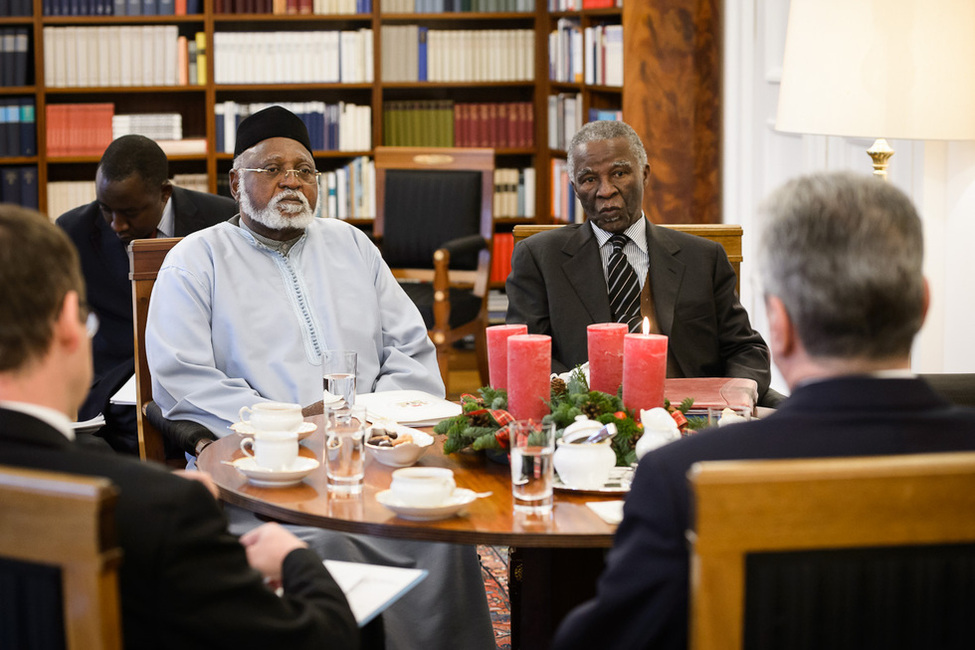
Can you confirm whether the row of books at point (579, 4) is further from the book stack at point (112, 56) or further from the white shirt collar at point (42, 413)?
the white shirt collar at point (42, 413)

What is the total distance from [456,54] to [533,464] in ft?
15.3

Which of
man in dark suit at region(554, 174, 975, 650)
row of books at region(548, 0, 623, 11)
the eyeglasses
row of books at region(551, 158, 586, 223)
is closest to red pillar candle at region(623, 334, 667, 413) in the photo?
man in dark suit at region(554, 174, 975, 650)

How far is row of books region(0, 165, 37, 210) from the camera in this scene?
577cm

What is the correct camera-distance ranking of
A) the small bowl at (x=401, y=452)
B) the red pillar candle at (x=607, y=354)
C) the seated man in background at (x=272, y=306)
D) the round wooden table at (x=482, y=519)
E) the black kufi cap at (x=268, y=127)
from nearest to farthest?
the round wooden table at (x=482, y=519) < the small bowl at (x=401, y=452) < the red pillar candle at (x=607, y=354) < the seated man in background at (x=272, y=306) < the black kufi cap at (x=268, y=127)

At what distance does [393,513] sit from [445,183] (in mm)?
3733

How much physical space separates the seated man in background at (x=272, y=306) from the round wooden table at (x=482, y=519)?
1.61 feet

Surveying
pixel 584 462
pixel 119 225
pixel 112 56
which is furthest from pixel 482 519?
pixel 112 56

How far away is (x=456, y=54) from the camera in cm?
602

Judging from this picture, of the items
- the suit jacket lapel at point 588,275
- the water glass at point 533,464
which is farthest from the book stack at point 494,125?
the water glass at point 533,464

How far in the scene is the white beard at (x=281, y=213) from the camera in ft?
9.39

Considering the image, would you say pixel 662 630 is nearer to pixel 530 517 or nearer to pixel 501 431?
pixel 530 517

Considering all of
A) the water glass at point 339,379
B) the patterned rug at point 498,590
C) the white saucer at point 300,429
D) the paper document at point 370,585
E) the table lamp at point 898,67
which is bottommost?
the patterned rug at point 498,590

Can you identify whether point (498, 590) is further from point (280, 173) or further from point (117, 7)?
point (117, 7)

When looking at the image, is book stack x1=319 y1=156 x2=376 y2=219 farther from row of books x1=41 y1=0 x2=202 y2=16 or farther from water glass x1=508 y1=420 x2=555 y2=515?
water glass x1=508 y1=420 x2=555 y2=515
